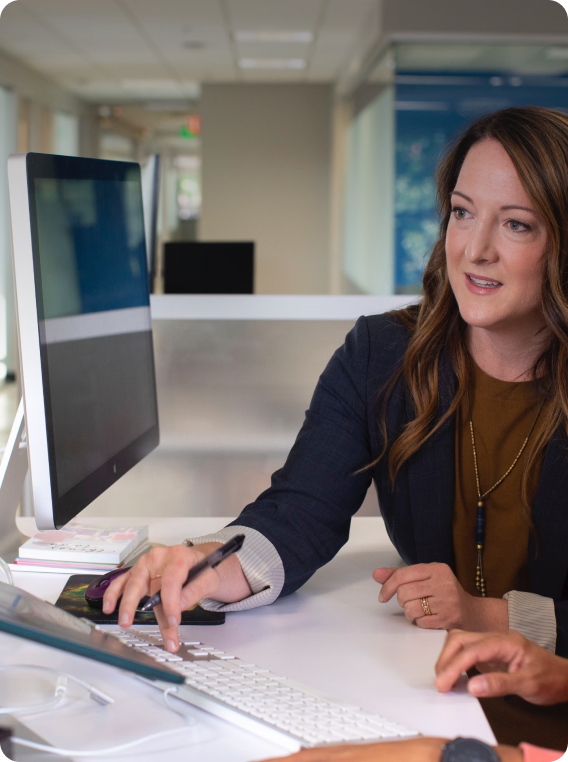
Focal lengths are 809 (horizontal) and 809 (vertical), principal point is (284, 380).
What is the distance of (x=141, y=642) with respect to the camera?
866mm

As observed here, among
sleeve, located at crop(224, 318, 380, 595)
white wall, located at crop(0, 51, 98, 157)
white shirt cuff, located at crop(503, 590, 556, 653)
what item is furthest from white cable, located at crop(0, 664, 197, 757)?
white wall, located at crop(0, 51, 98, 157)

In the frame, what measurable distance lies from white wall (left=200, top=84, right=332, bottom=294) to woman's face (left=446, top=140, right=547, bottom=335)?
28.7 feet

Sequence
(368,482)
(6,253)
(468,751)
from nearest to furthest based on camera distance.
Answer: (468,751)
(368,482)
(6,253)

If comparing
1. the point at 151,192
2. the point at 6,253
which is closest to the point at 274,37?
the point at 6,253

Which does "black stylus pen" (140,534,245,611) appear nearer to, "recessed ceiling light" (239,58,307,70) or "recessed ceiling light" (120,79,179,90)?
"recessed ceiling light" (239,58,307,70)

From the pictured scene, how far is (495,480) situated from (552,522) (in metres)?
0.12

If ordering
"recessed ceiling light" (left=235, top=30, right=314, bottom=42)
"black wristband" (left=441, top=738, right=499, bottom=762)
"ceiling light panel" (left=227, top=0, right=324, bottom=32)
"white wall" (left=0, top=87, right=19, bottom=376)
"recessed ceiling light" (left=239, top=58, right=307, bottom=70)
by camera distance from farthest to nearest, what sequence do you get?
1. "recessed ceiling light" (left=239, top=58, right=307, bottom=70)
2. "white wall" (left=0, top=87, right=19, bottom=376)
3. "recessed ceiling light" (left=235, top=30, right=314, bottom=42)
4. "ceiling light panel" (left=227, top=0, right=324, bottom=32)
5. "black wristband" (left=441, top=738, right=499, bottom=762)

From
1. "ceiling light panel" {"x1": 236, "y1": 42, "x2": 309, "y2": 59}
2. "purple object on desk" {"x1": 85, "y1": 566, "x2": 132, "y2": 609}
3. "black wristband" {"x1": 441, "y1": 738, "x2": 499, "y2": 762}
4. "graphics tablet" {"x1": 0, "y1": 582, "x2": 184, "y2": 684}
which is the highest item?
"ceiling light panel" {"x1": 236, "y1": 42, "x2": 309, "y2": 59}

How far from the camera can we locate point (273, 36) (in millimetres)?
7414

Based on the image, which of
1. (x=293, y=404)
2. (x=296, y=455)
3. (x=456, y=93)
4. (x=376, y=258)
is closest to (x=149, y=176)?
(x=293, y=404)

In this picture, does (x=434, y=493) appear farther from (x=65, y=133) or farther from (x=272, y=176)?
(x=65, y=133)

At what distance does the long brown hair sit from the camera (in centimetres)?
120

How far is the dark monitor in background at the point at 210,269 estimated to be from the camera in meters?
3.12

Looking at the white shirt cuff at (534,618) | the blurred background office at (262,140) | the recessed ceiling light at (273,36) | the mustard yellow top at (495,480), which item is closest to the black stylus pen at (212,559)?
the white shirt cuff at (534,618)
